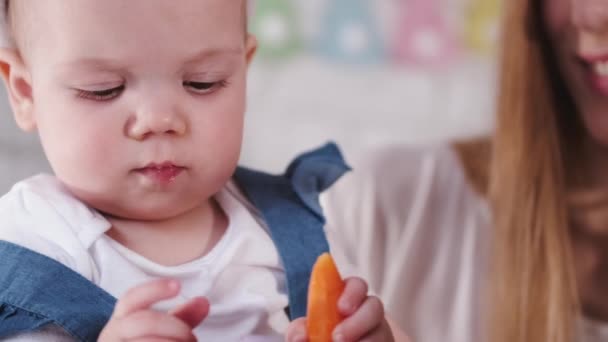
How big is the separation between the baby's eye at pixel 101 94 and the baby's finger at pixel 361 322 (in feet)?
0.46

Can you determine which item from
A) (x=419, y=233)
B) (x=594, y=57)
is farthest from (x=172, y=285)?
(x=419, y=233)

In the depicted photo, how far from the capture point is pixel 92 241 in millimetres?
383

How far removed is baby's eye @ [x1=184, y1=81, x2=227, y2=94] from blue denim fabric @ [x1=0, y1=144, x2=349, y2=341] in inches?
3.5

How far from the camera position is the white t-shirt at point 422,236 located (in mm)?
1029

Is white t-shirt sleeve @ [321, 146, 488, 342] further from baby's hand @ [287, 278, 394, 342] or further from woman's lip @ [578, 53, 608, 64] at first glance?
baby's hand @ [287, 278, 394, 342]

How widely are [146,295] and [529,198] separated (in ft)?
2.14

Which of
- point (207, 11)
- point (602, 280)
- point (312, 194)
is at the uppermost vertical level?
point (207, 11)

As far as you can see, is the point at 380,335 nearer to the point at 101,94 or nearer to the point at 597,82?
the point at 101,94

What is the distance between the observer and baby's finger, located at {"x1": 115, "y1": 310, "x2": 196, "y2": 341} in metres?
0.35

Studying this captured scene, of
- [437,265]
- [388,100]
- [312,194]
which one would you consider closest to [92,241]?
[312,194]

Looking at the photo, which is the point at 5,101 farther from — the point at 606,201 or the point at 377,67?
the point at 377,67

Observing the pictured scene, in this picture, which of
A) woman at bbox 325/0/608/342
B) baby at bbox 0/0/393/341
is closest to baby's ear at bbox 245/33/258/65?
baby at bbox 0/0/393/341

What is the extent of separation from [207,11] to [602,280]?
2.61 ft

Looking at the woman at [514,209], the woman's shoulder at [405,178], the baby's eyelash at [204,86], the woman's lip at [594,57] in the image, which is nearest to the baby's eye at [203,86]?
the baby's eyelash at [204,86]
